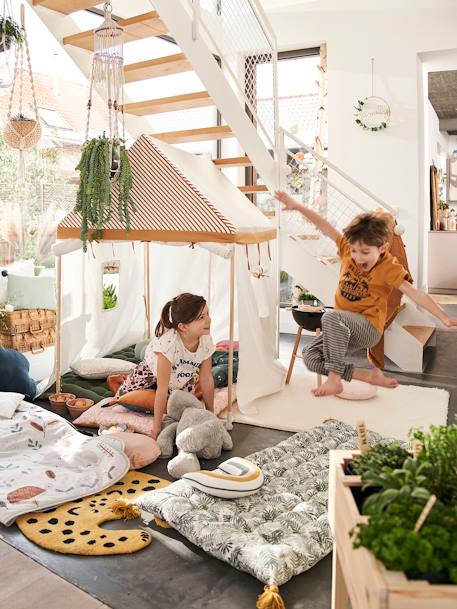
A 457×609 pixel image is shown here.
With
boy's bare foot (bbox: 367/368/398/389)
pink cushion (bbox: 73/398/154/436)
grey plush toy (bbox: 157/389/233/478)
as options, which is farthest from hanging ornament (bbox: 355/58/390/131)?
boy's bare foot (bbox: 367/368/398/389)

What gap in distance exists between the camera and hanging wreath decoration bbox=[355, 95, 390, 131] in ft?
22.4

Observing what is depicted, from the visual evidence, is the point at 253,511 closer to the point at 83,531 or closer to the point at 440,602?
the point at 83,531

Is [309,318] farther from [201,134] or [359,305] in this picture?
A: [359,305]

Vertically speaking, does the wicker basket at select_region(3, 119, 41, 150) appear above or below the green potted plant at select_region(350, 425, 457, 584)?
above

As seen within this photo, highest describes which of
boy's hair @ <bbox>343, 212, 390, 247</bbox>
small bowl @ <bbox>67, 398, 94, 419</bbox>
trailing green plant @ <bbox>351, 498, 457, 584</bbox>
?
boy's hair @ <bbox>343, 212, 390, 247</bbox>

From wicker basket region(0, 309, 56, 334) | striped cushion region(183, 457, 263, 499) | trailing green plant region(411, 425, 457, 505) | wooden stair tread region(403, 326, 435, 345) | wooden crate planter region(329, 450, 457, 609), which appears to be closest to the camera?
wooden crate planter region(329, 450, 457, 609)

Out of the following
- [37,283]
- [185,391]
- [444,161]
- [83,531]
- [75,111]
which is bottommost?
[83,531]

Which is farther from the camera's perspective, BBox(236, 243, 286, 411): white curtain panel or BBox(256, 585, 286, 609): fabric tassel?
BBox(236, 243, 286, 411): white curtain panel

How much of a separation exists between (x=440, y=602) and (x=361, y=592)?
18cm

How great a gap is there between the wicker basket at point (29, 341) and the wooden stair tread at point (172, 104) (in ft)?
6.80

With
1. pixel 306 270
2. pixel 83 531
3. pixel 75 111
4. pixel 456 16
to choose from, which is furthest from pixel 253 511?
pixel 456 16

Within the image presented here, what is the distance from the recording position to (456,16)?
258 inches

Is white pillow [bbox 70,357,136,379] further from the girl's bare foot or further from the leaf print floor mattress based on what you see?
the girl's bare foot

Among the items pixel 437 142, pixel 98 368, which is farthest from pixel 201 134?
pixel 437 142
